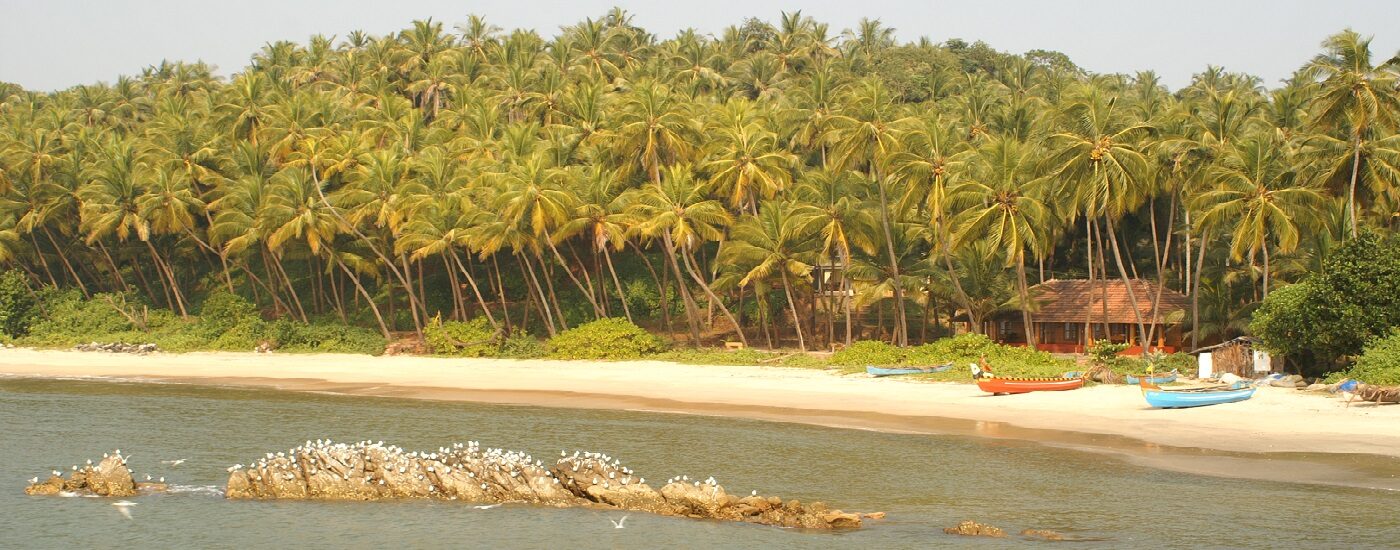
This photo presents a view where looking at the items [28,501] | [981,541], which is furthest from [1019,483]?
[28,501]

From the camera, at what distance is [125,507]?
24.7 meters

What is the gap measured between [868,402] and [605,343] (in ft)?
52.3

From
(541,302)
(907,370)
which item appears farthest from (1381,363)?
(541,302)

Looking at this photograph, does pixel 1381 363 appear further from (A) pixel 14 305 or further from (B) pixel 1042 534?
(A) pixel 14 305

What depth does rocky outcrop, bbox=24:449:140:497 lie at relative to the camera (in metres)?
25.7

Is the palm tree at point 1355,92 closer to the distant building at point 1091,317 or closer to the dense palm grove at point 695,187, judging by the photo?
the dense palm grove at point 695,187

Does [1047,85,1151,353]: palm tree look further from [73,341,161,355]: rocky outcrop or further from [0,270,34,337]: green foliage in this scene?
[0,270,34,337]: green foliage

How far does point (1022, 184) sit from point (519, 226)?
19.5 m

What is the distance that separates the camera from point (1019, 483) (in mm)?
25188

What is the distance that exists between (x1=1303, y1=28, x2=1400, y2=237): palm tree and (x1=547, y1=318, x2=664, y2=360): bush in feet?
84.3

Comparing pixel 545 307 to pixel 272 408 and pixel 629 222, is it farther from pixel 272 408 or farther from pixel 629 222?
pixel 272 408

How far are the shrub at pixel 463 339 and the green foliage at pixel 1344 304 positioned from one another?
30.4 metres

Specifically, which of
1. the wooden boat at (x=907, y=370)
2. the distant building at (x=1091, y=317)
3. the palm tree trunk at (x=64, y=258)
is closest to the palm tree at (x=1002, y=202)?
the wooden boat at (x=907, y=370)

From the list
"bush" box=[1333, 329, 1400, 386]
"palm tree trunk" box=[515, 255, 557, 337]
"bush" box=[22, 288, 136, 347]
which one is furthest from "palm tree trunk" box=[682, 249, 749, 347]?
"bush" box=[22, 288, 136, 347]
